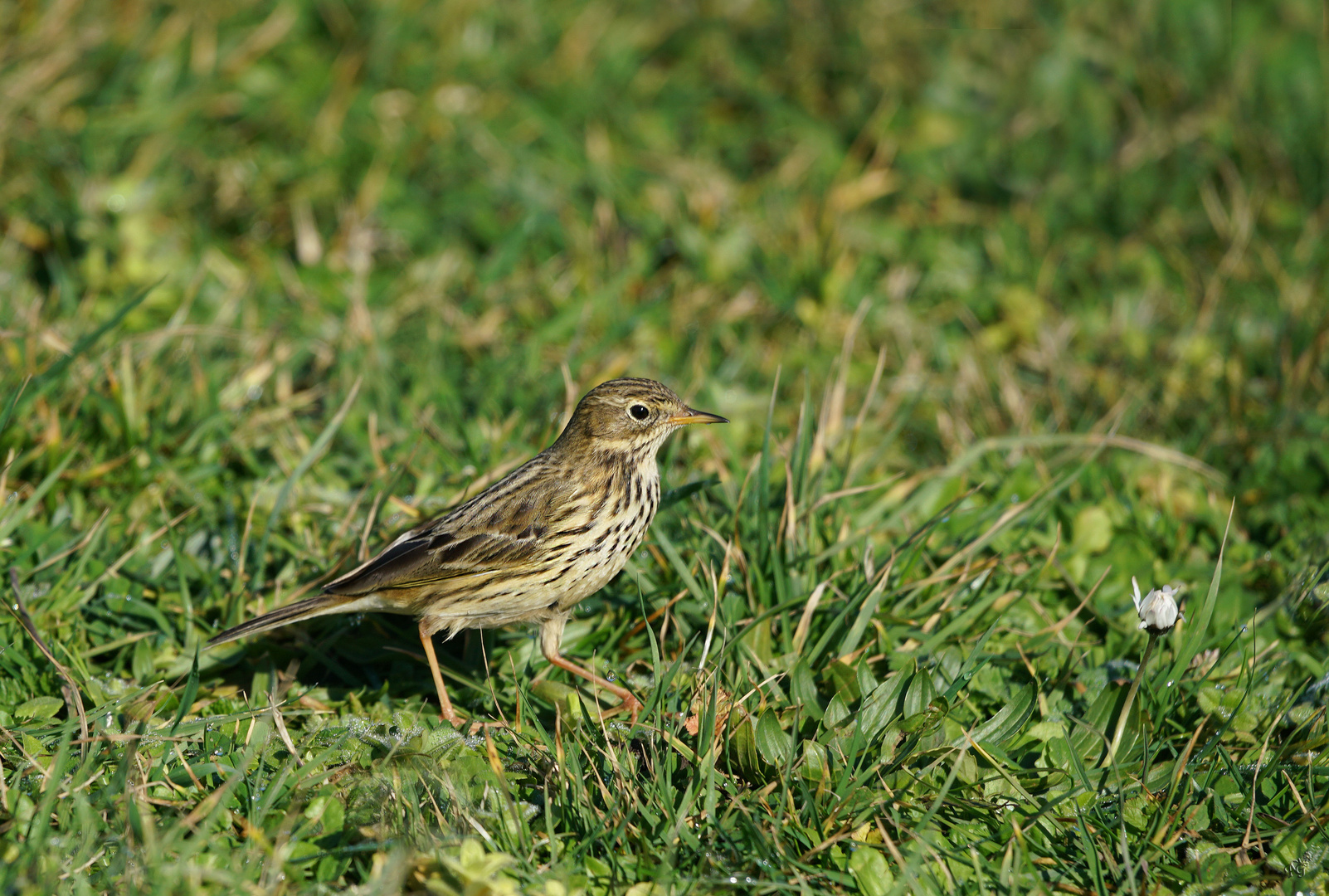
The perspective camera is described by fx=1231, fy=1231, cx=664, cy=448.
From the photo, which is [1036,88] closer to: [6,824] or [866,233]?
[866,233]

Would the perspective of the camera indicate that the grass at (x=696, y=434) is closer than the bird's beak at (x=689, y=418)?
Yes

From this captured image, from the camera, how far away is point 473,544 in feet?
16.1

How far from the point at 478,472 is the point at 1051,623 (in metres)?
2.65

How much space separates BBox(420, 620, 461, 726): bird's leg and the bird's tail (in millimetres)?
315

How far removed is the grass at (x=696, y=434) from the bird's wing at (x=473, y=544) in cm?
48

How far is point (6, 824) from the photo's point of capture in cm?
390

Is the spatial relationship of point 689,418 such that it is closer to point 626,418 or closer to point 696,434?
point 626,418

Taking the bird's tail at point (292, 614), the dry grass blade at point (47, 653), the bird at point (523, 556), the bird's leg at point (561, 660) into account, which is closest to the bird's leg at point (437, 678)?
the bird at point (523, 556)

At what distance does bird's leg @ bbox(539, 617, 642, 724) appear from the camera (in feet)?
15.7

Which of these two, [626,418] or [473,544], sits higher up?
[626,418]

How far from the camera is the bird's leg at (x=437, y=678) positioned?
4.78 m

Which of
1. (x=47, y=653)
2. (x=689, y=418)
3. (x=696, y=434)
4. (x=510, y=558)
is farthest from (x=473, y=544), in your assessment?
(x=696, y=434)

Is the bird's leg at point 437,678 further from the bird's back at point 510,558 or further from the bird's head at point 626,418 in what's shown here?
the bird's head at point 626,418

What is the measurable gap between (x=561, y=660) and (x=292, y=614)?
1.09m
